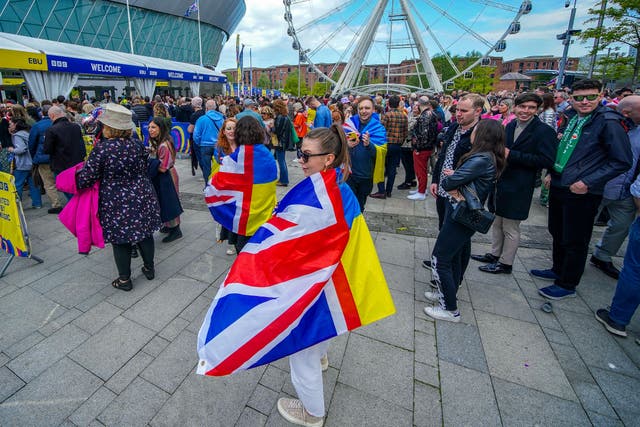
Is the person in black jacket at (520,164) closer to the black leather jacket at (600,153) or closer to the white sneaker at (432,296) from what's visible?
the black leather jacket at (600,153)

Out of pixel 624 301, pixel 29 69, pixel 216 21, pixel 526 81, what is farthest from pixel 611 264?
pixel 216 21

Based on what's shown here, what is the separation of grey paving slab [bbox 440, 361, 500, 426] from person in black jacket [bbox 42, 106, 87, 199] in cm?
628

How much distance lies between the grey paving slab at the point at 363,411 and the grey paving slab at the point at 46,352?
7.16 feet

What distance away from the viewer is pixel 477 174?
2.57 m

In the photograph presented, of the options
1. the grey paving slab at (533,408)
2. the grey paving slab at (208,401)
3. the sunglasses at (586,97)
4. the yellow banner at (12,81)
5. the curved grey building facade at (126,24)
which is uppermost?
the curved grey building facade at (126,24)

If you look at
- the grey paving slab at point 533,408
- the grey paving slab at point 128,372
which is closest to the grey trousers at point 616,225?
the grey paving slab at point 533,408

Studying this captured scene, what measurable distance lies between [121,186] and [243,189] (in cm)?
119

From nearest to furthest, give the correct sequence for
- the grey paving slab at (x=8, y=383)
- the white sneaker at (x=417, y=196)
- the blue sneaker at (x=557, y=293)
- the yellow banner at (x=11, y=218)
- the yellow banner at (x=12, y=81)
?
the grey paving slab at (x=8, y=383), the blue sneaker at (x=557, y=293), the yellow banner at (x=11, y=218), the white sneaker at (x=417, y=196), the yellow banner at (x=12, y=81)

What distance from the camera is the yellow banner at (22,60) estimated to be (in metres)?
9.71

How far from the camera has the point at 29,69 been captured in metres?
10.8

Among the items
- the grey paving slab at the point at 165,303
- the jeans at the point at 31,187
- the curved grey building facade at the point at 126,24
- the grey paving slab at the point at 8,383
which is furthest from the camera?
the curved grey building facade at the point at 126,24

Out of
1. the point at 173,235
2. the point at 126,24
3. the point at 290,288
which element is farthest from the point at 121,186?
the point at 126,24

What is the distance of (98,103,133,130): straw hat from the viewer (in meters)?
3.09

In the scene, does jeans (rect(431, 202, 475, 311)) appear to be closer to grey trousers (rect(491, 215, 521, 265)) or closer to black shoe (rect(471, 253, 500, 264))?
grey trousers (rect(491, 215, 521, 265))
